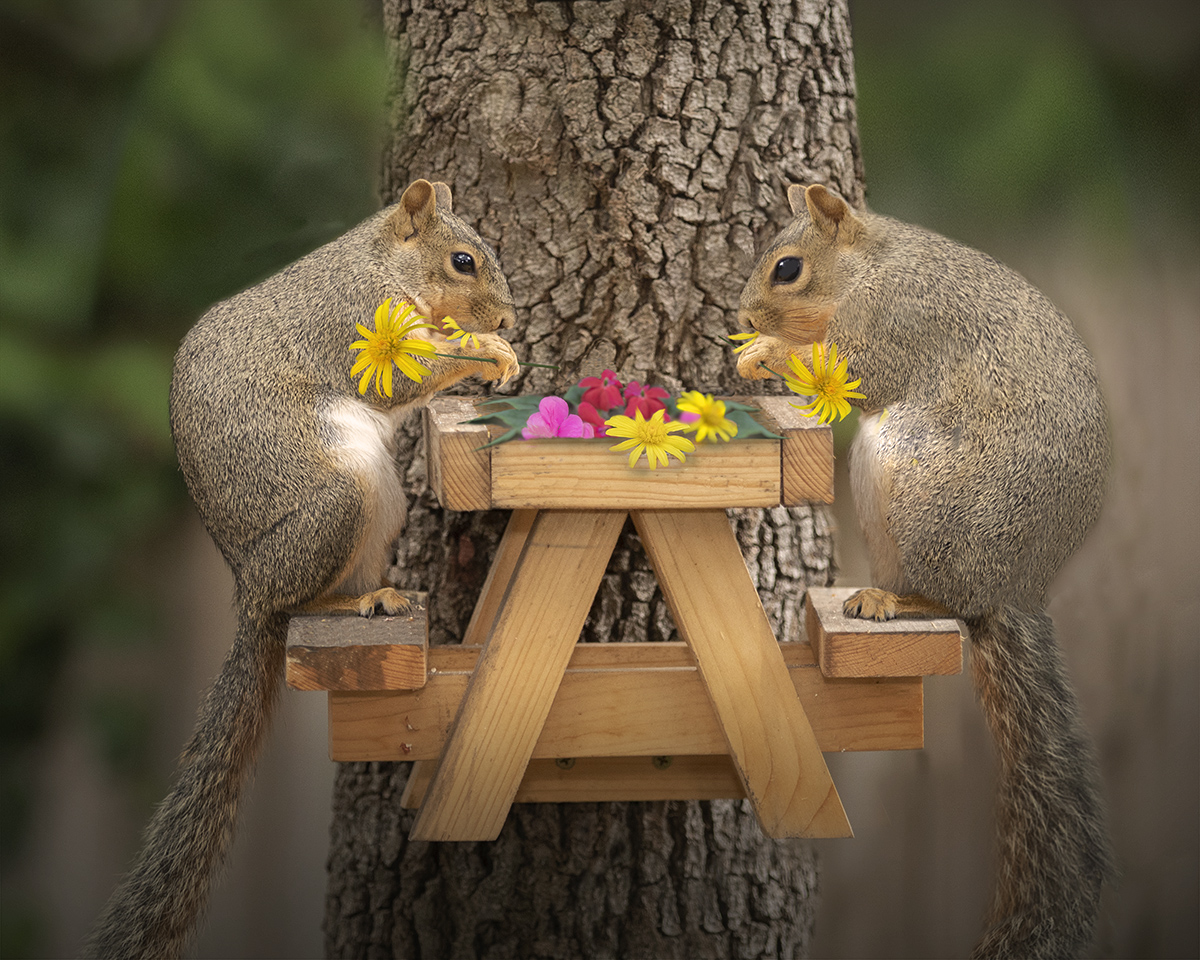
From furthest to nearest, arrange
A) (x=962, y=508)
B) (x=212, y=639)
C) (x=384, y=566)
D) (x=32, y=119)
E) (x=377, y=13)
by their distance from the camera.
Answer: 1. (x=212, y=639)
2. (x=32, y=119)
3. (x=377, y=13)
4. (x=384, y=566)
5. (x=962, y=508)

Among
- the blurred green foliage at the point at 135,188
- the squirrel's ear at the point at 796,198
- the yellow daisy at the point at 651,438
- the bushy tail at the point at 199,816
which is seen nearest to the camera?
the yellow daisy at the point at 651,438

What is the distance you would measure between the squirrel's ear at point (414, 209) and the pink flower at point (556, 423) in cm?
24

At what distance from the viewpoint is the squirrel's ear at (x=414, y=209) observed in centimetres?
104

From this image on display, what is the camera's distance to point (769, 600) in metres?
1.29

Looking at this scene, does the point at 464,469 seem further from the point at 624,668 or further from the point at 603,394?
the point at 624,668

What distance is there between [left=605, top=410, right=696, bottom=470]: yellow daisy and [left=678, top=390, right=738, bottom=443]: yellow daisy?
0.02 m

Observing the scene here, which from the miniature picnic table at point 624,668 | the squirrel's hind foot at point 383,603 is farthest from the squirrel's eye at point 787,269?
the squirrel's hind foot at point 383,603

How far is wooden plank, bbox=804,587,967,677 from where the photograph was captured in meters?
0.98

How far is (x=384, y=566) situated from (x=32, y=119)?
940mm

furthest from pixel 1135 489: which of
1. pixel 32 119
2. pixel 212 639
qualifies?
pixel 32 119

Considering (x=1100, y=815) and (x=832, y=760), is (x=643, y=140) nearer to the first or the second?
(x=1100, y=815)

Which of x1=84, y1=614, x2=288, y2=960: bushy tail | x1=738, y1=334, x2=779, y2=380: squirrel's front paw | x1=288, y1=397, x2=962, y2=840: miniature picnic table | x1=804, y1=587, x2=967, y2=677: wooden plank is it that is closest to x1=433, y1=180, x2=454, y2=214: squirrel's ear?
x1=288, y1=397, x2=962, y2=840: miniature picnic table

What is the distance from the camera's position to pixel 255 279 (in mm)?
1531

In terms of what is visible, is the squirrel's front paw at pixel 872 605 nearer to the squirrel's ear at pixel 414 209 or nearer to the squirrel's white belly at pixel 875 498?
the squirrel's white belly at pixel 875 498
